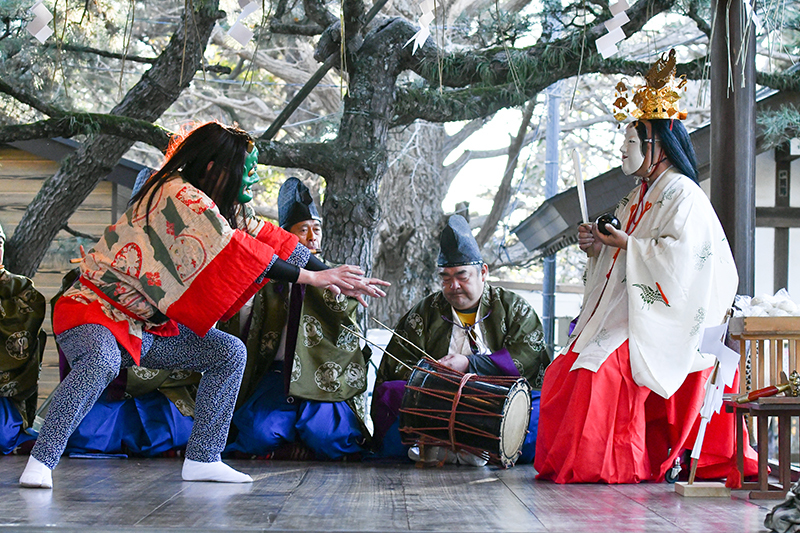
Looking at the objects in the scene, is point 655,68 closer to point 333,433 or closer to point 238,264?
point 238,264

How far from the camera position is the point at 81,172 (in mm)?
6102

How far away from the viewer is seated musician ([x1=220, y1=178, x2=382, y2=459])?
4.12 meters

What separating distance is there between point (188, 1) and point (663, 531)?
2.56 metres

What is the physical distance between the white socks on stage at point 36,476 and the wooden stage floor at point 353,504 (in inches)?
1.7

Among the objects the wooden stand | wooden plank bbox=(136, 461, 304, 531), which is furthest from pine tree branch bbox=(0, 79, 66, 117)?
the wooden stand

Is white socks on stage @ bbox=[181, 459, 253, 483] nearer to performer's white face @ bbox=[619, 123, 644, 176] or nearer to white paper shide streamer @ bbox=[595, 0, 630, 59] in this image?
performer's white face @ bbox=[619, 123, 644, 176]

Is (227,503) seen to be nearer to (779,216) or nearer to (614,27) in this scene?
(614,27)

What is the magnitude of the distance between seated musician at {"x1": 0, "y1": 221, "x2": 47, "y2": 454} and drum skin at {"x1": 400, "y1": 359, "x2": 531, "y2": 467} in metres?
1.88

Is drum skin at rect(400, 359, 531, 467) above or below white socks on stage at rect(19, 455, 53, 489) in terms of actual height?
above

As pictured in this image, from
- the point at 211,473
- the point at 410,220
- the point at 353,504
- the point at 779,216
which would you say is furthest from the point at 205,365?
the point at 410,220

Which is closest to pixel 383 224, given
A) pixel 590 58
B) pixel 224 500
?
pixel 590 58

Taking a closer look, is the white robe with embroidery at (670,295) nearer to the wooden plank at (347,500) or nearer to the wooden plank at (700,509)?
the wooden plank at (700,509)

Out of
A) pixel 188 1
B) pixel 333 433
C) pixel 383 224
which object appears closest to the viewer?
pixel 188 1

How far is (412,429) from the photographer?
12.5 ft
